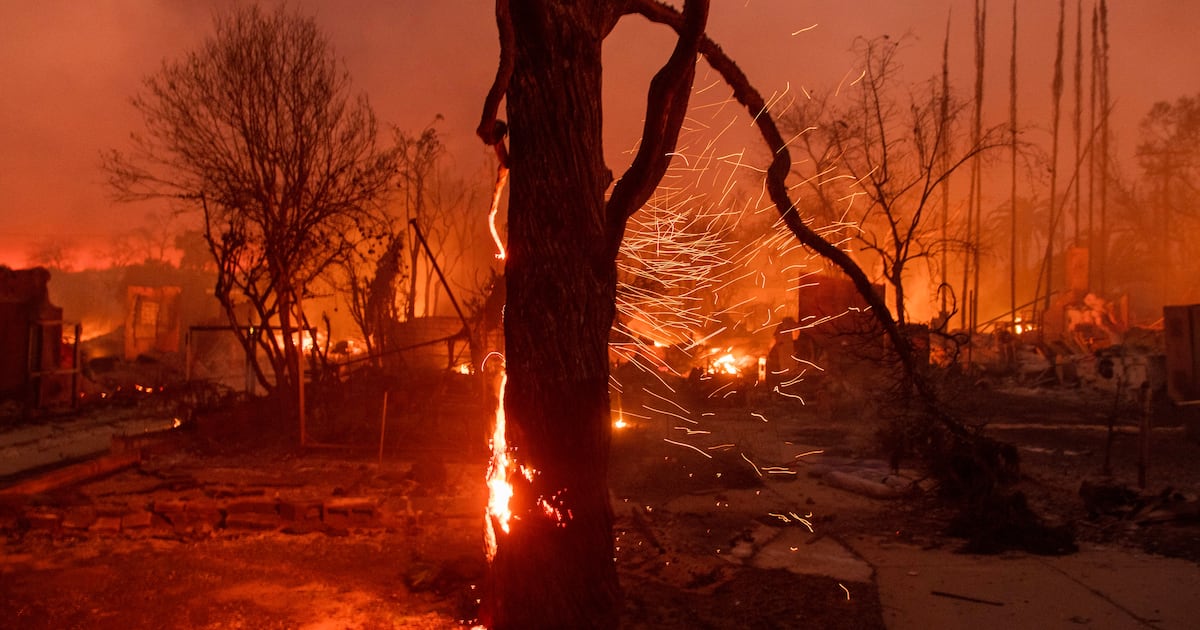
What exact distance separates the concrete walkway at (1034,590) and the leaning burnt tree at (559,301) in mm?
2321

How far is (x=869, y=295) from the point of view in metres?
5.47

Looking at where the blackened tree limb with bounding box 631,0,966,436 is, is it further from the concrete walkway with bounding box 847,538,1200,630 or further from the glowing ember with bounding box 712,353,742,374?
the glowing ember with bounding box 712,353,742,374

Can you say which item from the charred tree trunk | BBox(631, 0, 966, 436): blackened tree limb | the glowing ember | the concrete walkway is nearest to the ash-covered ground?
the concrete walkway

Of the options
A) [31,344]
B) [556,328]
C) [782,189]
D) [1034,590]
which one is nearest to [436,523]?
[556,328]

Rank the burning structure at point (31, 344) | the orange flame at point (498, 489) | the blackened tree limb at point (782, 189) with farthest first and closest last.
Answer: the burning structure at point (31, 344)
the blackened tree limb at point (782, 189)
the orange flame at point (498, 489)

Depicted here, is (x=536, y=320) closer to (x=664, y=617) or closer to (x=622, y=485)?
(x=664, y=617)

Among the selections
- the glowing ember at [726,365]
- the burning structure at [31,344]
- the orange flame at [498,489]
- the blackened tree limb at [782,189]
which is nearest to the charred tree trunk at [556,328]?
the orange flame at [498,489]

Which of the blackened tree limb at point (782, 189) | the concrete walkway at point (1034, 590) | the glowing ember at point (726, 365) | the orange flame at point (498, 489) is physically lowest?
Answer: the concrete walkway at point (1034, 590)

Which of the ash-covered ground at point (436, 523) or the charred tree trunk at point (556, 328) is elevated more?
the charred tree trunk at point (556, 328)

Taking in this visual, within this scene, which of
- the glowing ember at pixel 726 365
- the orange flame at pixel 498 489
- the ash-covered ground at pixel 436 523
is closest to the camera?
the orange flame at pixel 498 489

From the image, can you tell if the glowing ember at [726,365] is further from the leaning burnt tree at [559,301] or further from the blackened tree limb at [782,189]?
the leaning burnt tree at [559,301]

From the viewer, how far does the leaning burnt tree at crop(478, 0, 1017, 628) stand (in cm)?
417

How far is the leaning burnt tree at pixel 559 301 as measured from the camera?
417 centimetres

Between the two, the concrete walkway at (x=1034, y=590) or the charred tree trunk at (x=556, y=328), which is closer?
the charred tree trunk at (x=556, y=328)
